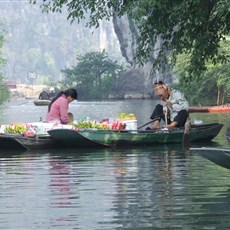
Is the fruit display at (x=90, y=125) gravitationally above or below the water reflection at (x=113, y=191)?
above

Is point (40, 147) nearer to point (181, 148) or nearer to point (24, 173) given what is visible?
point (181, 148)

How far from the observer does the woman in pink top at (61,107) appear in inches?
944

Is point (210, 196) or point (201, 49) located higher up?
point (201, 49)

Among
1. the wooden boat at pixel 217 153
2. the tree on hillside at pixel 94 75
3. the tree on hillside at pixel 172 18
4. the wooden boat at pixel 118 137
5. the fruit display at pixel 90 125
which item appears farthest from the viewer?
the tree on hillside at pixel 94 75

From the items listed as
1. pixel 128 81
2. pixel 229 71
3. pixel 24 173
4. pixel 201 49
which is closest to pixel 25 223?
pixel 24 173

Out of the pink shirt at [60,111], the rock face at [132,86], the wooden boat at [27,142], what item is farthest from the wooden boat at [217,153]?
the rock face at [132,86]

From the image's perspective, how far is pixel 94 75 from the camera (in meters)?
149

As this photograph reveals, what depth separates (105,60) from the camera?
5935 inches

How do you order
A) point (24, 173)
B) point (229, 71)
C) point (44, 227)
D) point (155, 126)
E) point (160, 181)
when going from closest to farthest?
point (44, 227)
point (160, 181)
point (24, 173)
point (155, 126)
point (229, 71)

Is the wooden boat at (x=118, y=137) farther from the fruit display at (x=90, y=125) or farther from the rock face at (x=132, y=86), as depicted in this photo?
the rock face at (x=132, y=86)

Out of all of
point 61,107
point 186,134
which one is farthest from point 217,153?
point 186,134

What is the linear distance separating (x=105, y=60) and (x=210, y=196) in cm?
13672

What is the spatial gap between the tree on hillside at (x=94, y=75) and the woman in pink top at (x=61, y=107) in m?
122

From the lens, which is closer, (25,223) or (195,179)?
(25,223)
